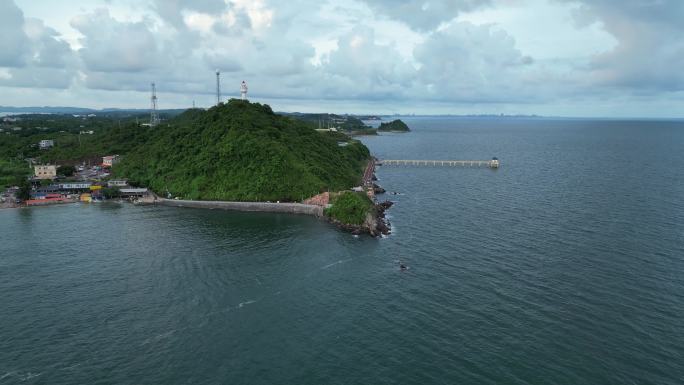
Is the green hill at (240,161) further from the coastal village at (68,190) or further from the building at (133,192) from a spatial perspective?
A: the coastal village at (68,190)

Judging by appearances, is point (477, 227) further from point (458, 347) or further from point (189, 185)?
point (189, 185)

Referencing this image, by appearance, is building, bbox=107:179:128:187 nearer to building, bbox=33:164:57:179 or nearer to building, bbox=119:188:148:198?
building, bbox=119:188:148:198

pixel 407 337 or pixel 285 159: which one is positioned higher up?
pixel 285 159

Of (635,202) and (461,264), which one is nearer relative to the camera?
(461,264)

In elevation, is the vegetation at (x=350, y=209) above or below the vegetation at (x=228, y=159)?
below

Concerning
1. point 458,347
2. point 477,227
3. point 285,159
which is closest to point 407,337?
point 458,347

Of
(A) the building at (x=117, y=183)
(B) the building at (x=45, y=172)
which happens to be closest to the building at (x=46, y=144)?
(B) the building at (x=45, y=172)

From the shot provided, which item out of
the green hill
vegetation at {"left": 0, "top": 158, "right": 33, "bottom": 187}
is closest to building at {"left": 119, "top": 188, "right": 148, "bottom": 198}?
the green hill

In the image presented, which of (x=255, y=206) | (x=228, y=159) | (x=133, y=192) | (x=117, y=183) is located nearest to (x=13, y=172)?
(x=117, y=183)
